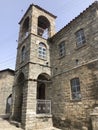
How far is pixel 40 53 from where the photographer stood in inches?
462

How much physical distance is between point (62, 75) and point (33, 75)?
7.76 ft

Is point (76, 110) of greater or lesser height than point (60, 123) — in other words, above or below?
above

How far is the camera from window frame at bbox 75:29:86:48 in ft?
30.5

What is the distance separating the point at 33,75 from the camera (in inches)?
407

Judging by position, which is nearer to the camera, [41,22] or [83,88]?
[83,88]

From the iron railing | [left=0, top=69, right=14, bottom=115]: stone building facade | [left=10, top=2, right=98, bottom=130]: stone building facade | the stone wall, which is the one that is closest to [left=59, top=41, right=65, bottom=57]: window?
[left=10, top=2, right=98, bottom=130]: stone building facade

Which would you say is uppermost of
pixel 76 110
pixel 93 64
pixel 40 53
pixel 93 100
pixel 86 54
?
pixel 40 53

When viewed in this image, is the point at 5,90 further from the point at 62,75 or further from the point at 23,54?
the point at 62,75

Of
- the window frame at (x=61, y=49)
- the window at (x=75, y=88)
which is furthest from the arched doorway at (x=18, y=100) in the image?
the window at (x=75, y=88)

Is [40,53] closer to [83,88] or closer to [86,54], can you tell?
[86,54]

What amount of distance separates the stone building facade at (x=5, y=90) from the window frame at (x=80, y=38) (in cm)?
1240

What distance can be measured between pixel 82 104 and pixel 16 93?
6848 millimetres

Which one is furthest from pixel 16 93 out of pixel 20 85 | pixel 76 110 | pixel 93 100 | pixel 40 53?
pixel 93 100

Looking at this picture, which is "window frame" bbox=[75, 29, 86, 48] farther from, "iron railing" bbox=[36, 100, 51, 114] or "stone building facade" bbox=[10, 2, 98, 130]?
"iron railing" bbox=[36, 100, 51, 114]
